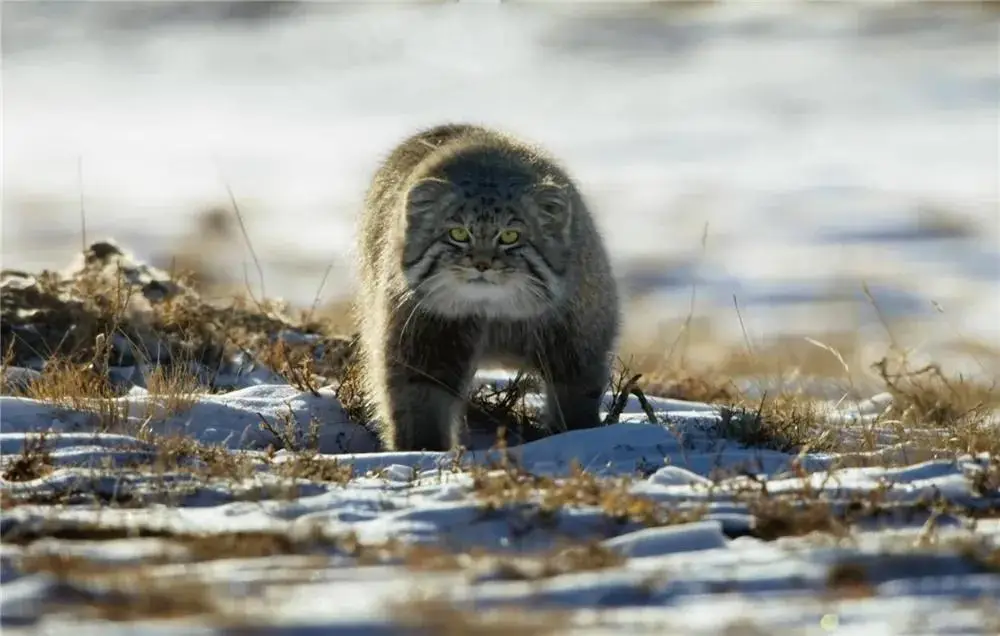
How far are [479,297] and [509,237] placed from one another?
320 mm

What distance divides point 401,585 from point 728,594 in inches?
38.2

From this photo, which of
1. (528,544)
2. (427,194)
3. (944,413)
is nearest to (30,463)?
(528,544)

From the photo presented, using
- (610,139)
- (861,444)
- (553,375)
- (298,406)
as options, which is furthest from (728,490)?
(610,139)

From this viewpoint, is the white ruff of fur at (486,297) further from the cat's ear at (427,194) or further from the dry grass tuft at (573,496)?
the dry grass tuft at (573,496)

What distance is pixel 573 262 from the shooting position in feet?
27.2

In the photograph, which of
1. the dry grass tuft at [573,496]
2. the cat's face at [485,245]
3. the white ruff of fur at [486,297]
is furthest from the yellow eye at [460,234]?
the dry grass tuft at [573,496]

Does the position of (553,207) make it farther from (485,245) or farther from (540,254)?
(485,245)

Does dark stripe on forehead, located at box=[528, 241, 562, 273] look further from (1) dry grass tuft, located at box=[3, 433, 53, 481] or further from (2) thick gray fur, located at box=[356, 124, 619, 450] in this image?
(1) dry grass tuft, located at box=[3, 433, 53, 481]

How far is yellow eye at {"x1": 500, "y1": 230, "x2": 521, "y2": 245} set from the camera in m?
7.91

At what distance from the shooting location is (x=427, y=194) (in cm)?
811

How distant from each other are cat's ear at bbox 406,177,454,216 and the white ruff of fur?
0.37 meters

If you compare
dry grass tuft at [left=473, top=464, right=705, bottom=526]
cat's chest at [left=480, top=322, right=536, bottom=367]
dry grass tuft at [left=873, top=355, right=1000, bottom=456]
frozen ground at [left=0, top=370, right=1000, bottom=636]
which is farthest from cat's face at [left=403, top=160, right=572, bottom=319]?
dry grass tuft at [left=873, top=355, right=1000, bottom=456]

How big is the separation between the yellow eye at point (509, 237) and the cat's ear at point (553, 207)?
0.62 ft

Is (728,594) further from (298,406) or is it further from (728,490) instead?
(298,406)
